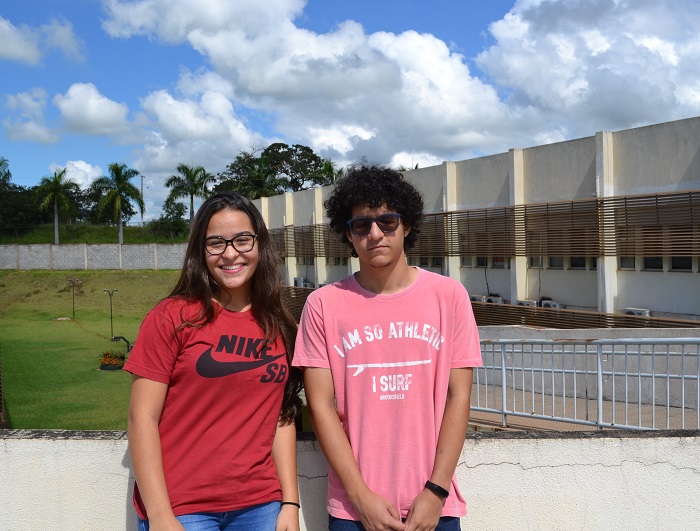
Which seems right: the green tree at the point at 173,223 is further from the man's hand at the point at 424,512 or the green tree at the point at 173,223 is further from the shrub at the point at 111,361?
the man's hand at the point at 424,512

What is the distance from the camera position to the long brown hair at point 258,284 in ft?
7.80

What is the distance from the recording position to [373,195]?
2438mm

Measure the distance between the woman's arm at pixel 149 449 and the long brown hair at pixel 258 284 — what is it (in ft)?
1.14

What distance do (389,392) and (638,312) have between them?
14801 millimetres

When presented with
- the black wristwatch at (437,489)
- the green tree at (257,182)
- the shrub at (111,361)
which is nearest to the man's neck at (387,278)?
the black wristwatch at (437,489)

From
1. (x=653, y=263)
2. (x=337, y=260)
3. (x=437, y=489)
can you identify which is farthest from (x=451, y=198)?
(x=437, y=489)

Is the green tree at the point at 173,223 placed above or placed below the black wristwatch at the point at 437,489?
above

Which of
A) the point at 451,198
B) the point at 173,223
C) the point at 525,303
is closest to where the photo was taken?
the point at 525,303

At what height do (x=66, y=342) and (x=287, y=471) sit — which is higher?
(x=287, y=471)

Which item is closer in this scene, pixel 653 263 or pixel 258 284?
pixel 258 284

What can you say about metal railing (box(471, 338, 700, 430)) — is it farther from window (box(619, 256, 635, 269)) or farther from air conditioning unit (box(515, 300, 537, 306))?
air conditioning unit (box(515, 300, 537, 306))

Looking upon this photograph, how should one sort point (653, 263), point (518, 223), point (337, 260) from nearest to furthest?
point (653, 263)
point (518, 223)
point (337, 260)

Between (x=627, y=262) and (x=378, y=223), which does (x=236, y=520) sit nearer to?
(x=378, y=223)

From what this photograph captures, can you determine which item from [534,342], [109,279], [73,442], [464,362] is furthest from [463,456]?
[109,279]
